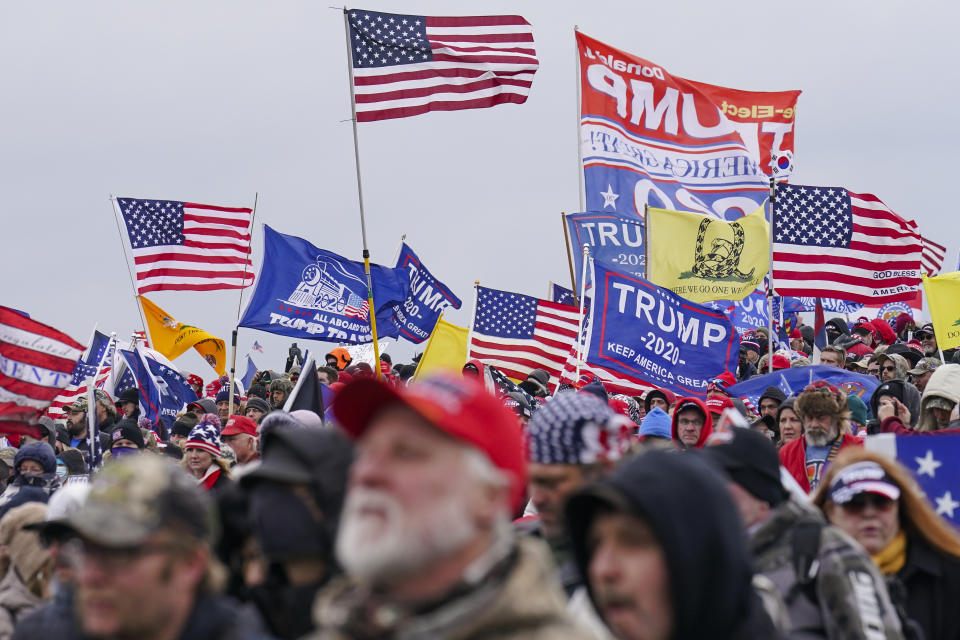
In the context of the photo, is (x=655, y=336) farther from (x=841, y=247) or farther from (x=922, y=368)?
(x=841, y=247)

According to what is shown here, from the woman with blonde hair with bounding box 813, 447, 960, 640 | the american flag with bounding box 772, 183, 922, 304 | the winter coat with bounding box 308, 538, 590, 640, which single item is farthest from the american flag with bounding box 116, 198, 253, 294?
the winter coat with bounding box 308, 538, 590, 640

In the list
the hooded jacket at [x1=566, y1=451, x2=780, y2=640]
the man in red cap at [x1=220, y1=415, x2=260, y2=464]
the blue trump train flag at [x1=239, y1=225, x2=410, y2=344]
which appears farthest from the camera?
the blue trump train flag at [x1=239, y1=225, x2=410, y2=344]

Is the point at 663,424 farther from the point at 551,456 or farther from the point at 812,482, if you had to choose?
the point at 551,456

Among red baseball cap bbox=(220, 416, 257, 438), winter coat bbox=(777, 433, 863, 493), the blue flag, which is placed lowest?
the blue flag

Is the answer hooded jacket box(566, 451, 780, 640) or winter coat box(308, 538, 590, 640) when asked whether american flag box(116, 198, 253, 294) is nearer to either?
hooded jacket box(566, 451, 780, 640)

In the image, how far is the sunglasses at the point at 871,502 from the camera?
4.86 meters

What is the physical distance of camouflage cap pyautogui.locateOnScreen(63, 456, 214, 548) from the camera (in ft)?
10.1

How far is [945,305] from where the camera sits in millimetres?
14523

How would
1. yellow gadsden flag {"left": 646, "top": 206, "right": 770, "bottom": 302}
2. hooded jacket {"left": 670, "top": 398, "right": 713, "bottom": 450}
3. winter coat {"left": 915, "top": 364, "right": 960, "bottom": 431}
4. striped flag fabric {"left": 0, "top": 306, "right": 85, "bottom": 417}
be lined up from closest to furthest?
1. winter coat {"left": 915, "top": 364, "right": 960, "bottom": 431}
2. hooded jacket {"left": 670, "top": 398, "right": 713, "bottom": 450}
3. striped flag fabric {"left": 0, "top": 306, "right": 85, "bottom": 417}
4. yellow gadsden flag {"left": 646, "top": 206, "right": 770, "bottom": 302}

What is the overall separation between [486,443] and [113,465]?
44.3 inches

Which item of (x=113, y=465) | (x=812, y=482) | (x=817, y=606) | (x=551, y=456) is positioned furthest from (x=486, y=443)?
(x=812, y=482)

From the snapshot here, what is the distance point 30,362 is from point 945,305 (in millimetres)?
9605

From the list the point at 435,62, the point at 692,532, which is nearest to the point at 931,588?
the point at 692,532

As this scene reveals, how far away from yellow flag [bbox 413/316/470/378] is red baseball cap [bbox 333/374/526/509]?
13367mm
